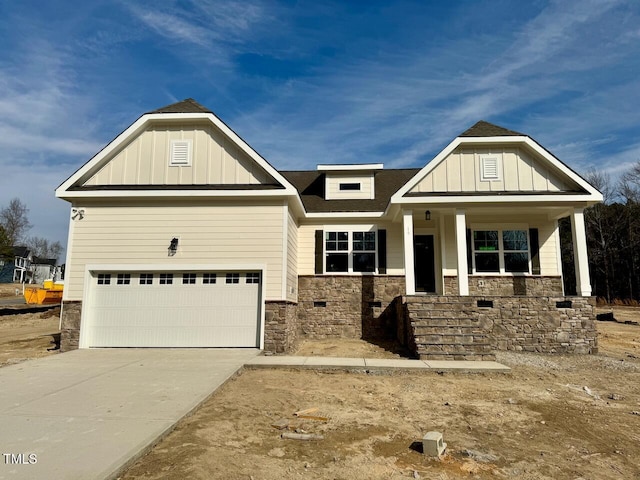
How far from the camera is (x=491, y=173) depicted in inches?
461

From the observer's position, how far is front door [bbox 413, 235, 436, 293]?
43.8 ft

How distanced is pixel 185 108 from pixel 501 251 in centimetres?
1116

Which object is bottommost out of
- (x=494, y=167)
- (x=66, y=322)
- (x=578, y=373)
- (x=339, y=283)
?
(x=578, y=373)

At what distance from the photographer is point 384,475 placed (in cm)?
360

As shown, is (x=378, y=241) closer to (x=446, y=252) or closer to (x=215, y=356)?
(x=446, y=252)

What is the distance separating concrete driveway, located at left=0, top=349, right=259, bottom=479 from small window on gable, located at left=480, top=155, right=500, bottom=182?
338 inches

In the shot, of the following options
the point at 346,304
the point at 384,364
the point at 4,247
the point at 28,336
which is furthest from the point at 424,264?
the point at 4,247

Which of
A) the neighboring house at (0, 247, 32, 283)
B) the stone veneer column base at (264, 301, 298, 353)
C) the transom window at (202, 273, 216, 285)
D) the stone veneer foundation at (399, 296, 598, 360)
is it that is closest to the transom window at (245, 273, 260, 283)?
the stone veneer column base at (264, 301, 298, 353)

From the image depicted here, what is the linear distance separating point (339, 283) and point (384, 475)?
9580 millimetres

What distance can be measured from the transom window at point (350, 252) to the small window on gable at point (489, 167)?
400cm

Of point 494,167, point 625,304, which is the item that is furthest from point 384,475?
point 625,304

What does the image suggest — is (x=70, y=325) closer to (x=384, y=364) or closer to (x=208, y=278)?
(x=208, y=278)

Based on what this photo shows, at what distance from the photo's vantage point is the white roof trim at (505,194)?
1114 cm

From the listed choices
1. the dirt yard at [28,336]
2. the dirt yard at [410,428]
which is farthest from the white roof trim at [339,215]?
the dirt yard at [28,336]
